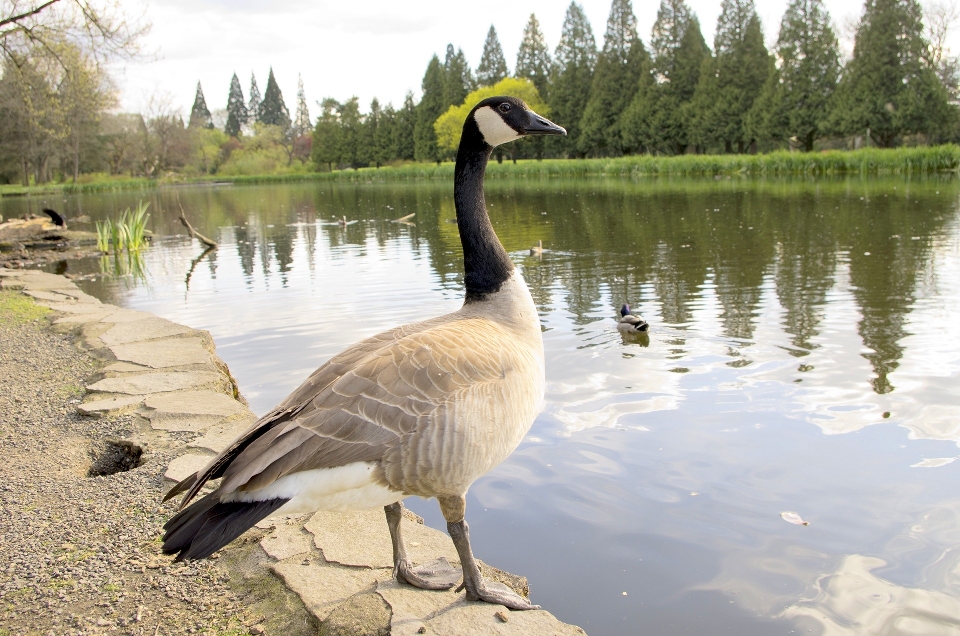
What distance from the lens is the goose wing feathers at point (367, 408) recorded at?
252 cm

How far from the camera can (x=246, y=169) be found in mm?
97250

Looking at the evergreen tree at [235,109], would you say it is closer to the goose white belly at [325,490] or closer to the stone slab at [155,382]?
the stone slab at [155,382]

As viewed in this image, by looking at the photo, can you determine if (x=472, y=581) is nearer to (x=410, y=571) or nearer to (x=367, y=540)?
(x=410, y=571)

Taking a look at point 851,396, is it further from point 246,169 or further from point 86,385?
point 246,169

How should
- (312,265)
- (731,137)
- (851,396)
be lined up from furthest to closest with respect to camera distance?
(731,137) → (312,265) → (851,396)

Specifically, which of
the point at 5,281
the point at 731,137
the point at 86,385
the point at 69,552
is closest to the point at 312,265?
the point at 5,281

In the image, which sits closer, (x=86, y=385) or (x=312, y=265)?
(x=86, y=385)

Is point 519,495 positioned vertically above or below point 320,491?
below

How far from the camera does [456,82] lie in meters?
75.1

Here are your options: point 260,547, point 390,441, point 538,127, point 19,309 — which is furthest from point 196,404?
point 19,309

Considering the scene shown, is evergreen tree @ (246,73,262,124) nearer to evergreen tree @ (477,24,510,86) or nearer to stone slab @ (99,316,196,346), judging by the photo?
evergreen tree @ (477,24,510,86)

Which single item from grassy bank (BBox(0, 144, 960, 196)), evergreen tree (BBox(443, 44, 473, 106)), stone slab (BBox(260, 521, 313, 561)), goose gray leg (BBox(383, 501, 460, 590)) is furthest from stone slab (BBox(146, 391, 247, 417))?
evergreen tree (BBox(443, 44, 473, 106))

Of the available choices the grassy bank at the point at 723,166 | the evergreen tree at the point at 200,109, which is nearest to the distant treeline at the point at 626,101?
the grassy bank at the point at 723,166

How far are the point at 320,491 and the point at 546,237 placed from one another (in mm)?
16573
